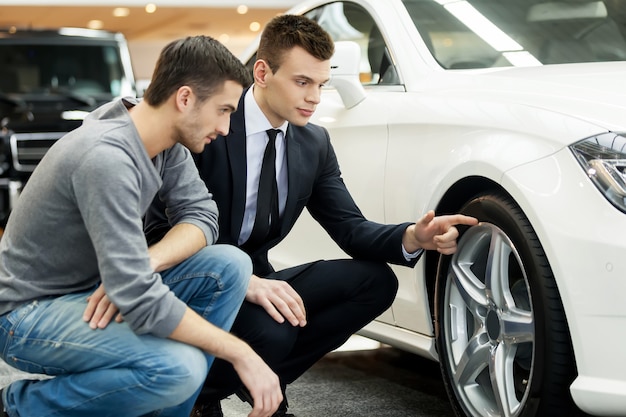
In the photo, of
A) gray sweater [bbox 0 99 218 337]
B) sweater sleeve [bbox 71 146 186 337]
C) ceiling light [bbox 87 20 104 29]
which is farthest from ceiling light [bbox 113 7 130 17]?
sweater sleeve [bbox 71 146 186 337]

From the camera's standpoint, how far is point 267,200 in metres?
3.19

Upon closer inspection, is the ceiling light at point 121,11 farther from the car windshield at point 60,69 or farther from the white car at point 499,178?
the white car at point 499,178

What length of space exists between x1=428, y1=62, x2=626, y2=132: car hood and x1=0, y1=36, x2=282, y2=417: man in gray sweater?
0.77 metres

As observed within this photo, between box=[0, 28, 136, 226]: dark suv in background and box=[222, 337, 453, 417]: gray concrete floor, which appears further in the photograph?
box=[0, 28, 136, 226]: dark suv in background

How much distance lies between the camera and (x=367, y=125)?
3490 mm

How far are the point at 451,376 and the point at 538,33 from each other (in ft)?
4.08

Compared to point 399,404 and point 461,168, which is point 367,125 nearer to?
point 461,168

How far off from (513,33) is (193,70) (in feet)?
4.85

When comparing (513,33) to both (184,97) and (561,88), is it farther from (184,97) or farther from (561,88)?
(184,97)

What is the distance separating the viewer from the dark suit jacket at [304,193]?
3127 mm

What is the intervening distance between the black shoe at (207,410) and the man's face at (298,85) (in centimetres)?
86

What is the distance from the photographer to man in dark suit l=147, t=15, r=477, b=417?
3.12 metres

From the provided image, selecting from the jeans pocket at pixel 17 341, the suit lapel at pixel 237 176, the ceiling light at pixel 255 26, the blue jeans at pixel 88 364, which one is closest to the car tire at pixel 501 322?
the suit lapel at pixel 237 176

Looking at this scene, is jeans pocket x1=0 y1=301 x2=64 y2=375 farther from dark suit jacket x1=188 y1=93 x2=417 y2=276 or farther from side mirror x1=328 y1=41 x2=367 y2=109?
side mirror x1=328 y1=41 x2=367 y2=109
